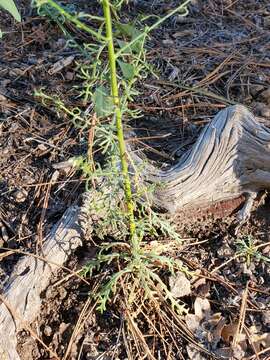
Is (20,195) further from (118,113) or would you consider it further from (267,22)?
(267,22)

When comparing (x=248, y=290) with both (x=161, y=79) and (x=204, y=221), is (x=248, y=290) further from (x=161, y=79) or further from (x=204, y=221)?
(x=161, y=79)

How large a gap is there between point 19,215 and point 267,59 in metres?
1.81

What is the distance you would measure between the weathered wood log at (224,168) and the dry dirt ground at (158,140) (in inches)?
3.3

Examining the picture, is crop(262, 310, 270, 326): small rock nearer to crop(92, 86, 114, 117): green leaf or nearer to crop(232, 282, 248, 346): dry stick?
crop(232, 282, 248, 346): dry stick

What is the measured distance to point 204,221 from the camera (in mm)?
2385

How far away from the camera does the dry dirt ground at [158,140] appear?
6.60 feet

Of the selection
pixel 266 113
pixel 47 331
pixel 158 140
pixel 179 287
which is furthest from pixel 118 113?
pixel 266 113

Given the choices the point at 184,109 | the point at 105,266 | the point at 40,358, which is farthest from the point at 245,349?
the point at 184,109

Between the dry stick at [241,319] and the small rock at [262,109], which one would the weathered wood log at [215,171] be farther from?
the dry stick at [241,319]

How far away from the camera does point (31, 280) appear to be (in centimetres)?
206

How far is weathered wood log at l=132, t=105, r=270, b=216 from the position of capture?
236 cm

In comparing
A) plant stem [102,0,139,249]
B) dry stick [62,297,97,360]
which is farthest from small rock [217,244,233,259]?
dry stick [62,297,97,360]

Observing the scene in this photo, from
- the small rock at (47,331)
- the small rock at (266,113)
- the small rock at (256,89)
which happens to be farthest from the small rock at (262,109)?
the small rock at (47,331)

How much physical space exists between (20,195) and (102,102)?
3.18ft
